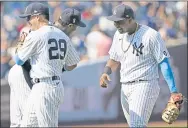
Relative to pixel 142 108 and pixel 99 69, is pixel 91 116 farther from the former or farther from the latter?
pixel 142 108

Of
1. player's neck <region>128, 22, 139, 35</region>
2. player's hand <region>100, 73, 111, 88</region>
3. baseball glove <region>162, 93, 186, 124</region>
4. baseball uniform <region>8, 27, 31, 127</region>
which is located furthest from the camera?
baseball uniform <region>8, 27, 31, 127</region>

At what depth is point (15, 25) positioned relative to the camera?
13.3 m

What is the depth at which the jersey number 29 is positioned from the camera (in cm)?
677

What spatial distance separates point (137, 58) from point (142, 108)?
59 centimetres

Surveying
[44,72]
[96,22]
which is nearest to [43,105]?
[44,72]

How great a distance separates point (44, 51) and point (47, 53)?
4 cm

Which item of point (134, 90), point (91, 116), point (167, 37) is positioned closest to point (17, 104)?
point (134, 90)

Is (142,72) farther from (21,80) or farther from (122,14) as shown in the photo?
(21,80)

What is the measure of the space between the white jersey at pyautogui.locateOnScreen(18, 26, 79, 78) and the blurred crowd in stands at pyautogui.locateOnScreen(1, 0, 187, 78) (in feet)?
20.9

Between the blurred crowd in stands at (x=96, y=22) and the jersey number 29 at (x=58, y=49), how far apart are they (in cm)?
634

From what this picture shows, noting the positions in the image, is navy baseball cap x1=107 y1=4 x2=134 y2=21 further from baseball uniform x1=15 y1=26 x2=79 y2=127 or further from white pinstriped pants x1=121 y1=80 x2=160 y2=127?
baseball uniform x1=15 y1=26 x2=79 y2=127

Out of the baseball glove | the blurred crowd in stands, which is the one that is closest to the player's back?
the baseball glove

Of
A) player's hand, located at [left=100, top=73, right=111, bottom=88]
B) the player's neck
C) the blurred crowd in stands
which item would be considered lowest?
player's hand, located at [left=100, top=73, right=111, bottom=88]

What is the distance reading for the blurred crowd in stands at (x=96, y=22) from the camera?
43.4 feet
